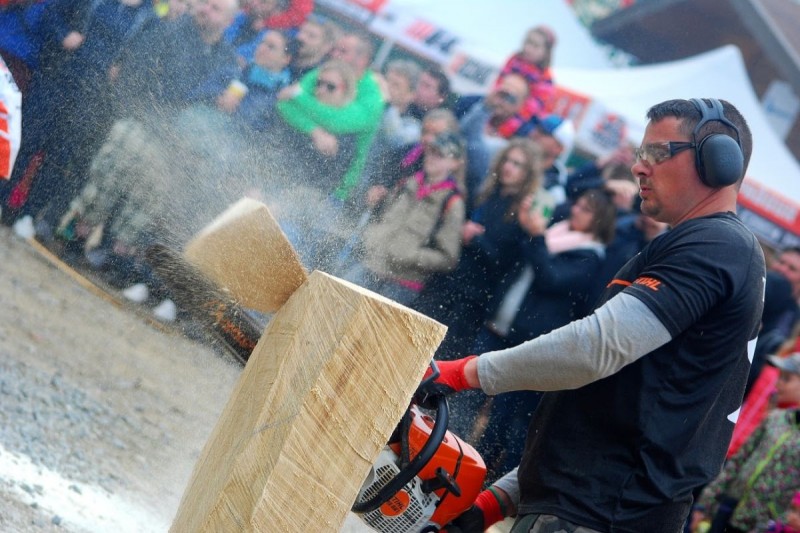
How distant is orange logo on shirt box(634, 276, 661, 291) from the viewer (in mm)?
2238

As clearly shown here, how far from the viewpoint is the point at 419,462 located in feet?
7.75

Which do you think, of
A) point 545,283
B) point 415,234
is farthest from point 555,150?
point 415,234

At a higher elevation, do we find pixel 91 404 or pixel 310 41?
pixel 310 41

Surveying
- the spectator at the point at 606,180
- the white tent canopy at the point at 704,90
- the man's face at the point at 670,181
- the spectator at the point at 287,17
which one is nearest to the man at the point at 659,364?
the man's face at the point at 670,181

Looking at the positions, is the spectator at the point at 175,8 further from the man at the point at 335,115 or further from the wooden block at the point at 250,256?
the wooden block at the point at 250,256

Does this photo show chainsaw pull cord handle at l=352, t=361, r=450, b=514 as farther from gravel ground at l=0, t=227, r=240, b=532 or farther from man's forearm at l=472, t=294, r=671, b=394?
gravel ground at l=0, t=227, r=240, b=532

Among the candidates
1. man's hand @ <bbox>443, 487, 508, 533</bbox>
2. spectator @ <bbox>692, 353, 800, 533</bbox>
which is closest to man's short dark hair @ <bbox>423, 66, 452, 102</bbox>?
spectator @ <bbox>692, 353, 800, 533</bbox>

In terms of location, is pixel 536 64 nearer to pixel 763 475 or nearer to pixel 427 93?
pixel 427 93

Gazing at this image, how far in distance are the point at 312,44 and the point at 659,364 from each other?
4.50 m

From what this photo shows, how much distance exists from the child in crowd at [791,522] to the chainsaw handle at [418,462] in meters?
2.14

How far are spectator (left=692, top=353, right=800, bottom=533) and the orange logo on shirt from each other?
215 cm

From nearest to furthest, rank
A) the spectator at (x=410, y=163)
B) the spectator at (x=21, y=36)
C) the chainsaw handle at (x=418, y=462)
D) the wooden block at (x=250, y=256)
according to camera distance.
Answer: the wooden block at (x=250, y=256) < the chainsaw handle at (x=418, y=462) < the spectator at (x=410, y=163) < the spectator at (x=21, y=36)

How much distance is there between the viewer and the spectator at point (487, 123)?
5.79 m

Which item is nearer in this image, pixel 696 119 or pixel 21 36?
pixel 696 119
